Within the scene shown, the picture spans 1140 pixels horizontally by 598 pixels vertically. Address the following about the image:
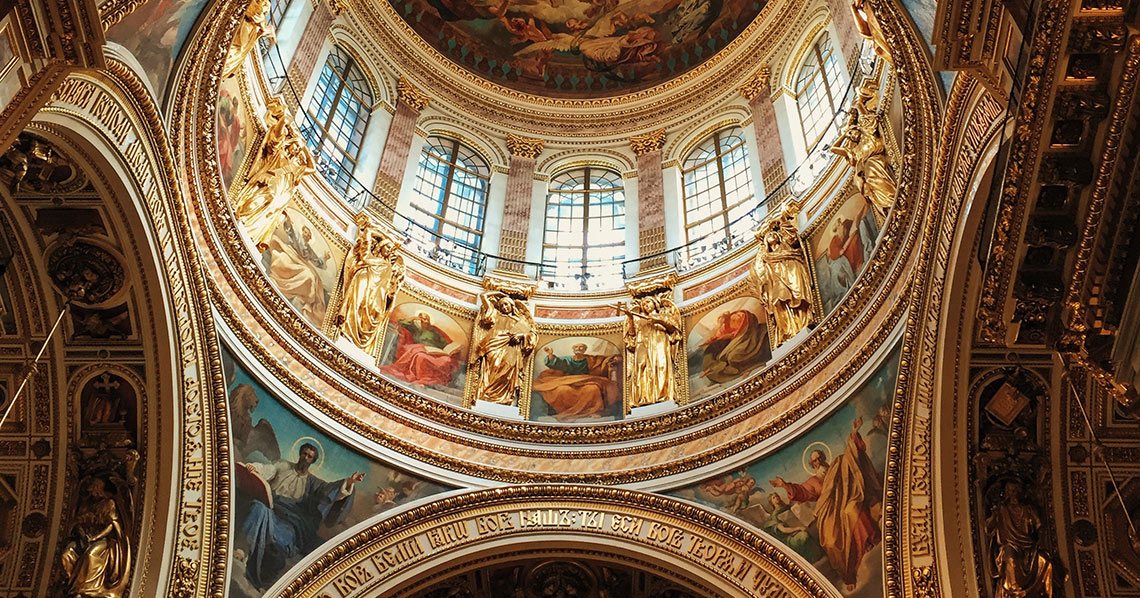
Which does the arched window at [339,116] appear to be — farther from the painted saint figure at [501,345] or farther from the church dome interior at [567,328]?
the painted saint figure at [501,345]

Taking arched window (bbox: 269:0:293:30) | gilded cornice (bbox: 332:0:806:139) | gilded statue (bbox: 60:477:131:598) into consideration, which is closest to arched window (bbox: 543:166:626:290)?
gilded cornice (bbox: 332:0:806:139)

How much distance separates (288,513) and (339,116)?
8.56 meters

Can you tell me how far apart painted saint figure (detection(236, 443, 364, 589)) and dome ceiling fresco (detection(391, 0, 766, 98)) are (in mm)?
12008

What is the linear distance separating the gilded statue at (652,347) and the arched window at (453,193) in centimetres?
346

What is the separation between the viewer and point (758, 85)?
23.3 m

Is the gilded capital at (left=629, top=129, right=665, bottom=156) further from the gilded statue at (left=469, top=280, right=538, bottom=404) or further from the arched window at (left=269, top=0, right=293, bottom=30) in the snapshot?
the arched window at (left=269, top=0, right=293, bottom=30)

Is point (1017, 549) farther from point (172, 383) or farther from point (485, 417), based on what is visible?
point (172, 383)

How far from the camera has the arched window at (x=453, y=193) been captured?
21.7m

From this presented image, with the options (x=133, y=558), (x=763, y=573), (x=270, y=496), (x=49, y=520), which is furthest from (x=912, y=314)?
(x=49, y=520)

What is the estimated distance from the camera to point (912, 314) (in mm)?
14375

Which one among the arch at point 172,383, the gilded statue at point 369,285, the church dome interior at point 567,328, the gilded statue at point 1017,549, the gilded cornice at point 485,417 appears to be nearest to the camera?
the church dome interior at point 567,328

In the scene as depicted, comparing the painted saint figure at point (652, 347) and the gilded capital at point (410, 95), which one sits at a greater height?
the gilded capital at point (410, 95)

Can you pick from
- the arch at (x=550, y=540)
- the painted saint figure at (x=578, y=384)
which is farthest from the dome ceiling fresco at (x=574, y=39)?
the arch at (x=550, y=540)

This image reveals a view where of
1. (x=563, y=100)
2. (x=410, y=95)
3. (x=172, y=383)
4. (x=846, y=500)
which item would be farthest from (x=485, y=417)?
(x=563, y=100)
